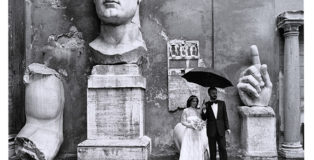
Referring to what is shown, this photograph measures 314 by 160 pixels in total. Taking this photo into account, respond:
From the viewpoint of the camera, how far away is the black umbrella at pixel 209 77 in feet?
17.5

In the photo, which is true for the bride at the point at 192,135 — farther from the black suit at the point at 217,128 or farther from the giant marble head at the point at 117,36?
the giant marble head at the point at 117,36

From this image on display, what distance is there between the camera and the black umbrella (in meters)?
5.33

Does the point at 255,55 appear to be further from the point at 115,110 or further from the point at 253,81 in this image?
the point at 115,110

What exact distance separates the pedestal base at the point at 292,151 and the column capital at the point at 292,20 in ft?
7.56

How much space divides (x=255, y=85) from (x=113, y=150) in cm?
290

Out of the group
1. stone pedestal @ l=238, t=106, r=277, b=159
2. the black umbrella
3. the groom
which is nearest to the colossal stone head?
the black umbrella

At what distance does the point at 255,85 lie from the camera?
655 centimetres

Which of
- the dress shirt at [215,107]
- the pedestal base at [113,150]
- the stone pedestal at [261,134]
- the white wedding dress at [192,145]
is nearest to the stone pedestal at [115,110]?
the pedestal base at [113,150]

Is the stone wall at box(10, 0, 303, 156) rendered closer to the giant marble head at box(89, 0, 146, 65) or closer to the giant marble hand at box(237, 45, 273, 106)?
the giant marble hand at box(237, 45, 273, 106)

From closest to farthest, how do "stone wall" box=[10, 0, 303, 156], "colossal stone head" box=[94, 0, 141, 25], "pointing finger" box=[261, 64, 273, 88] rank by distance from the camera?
1. "colossal stone head" box=[94, 0, 141, 25]
2. "pointing finger" box=[261, 64, 273, 88]
3. "stone wall" box=[10, 0, 303, 156]

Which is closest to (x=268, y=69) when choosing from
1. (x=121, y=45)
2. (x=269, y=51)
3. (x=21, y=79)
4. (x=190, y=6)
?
(x=269, y=51)

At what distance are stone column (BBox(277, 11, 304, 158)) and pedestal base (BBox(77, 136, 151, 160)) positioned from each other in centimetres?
300

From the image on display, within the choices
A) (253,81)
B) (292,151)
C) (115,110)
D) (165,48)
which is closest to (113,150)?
(115,110)

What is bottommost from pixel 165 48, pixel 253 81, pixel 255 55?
pixel 253 81
